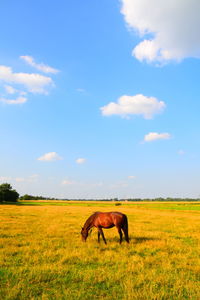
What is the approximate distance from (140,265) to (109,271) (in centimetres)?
142

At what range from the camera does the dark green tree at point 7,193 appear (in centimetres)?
9965

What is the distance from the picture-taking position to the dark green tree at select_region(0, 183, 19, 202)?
→ 327ft

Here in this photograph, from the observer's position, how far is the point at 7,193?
10381cm

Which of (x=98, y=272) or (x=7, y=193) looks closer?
(x=98, y=272)

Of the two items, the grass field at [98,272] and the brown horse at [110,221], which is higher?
the brown horse at [110,221]

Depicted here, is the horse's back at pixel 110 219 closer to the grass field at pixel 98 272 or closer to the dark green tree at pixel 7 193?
the grass field at pixel 98 272

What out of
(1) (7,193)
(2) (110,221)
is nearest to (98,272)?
(2) (110,221)

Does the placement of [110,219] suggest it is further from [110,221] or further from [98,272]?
[98,272]

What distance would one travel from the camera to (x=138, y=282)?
6.94 metres

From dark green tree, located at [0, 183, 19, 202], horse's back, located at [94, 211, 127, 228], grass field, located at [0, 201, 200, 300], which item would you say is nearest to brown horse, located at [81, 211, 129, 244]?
horse's back, located at [94, 211, 127, 228]

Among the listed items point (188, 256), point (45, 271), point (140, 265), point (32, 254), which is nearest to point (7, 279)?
point (45, 271)

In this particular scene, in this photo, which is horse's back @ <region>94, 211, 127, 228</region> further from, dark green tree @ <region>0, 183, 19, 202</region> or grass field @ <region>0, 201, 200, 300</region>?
dark green tree @ <region>0, 183, 19, 202</region>

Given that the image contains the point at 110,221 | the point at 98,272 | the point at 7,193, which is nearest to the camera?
the point at 98,272

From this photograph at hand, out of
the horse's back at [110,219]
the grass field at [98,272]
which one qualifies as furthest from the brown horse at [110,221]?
the grass field at [98,272]
